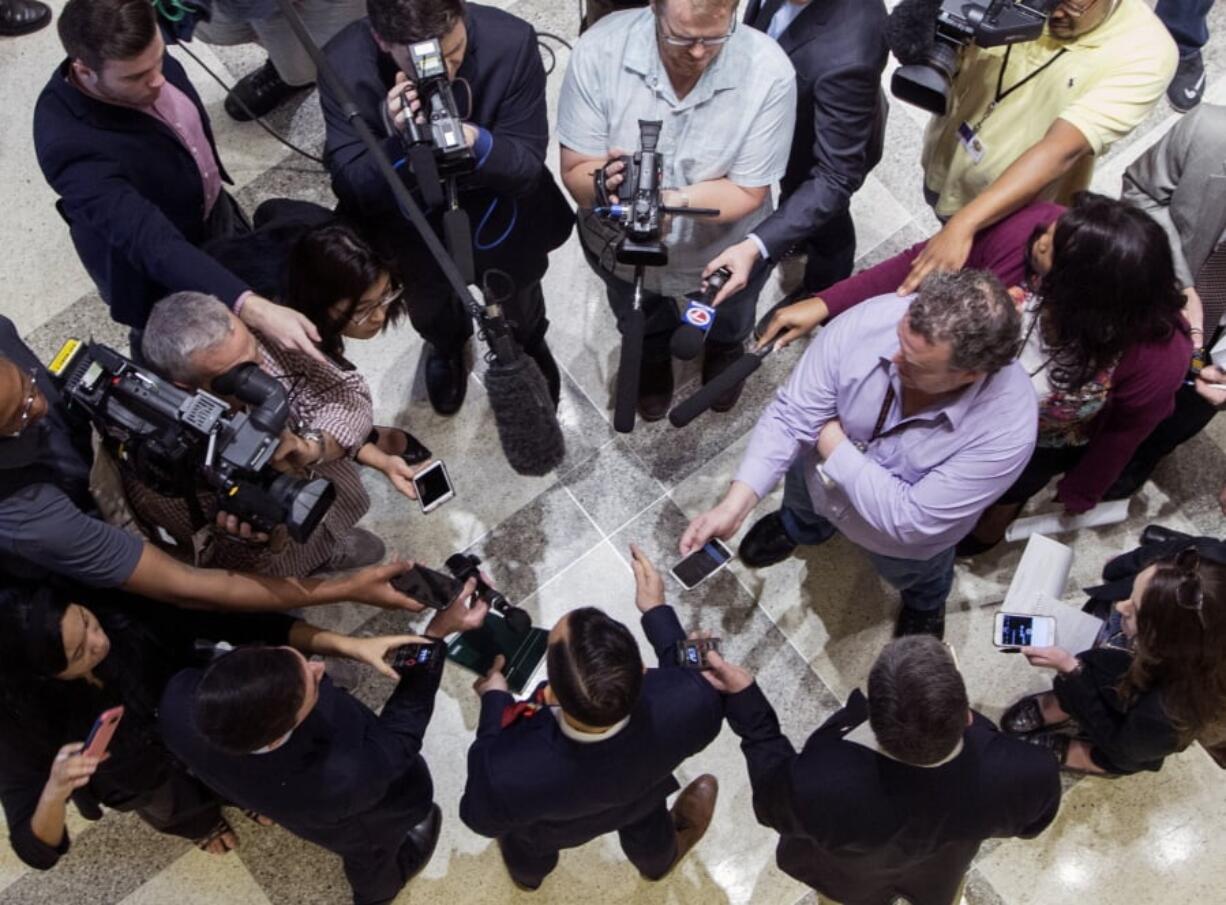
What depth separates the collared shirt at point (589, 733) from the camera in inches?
98.0

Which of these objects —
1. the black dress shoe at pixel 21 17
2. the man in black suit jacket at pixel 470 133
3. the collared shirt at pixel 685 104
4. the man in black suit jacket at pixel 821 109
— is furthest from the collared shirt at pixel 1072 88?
the black dress shoe at pixel 21 17

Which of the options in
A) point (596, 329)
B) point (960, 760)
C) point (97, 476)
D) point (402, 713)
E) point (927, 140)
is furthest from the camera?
point (596, 329)

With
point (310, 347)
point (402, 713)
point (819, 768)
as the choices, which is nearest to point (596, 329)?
point (310, 347)

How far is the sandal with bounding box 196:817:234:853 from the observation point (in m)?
3.32

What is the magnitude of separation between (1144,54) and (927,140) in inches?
28.9

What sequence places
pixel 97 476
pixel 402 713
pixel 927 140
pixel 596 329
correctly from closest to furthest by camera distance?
pixel 97 476 < pixel 402 713 < pixel 927 140 < pixel 596 329

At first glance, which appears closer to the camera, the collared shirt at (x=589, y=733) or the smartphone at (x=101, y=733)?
the collared shirt at (x=589, y=733)

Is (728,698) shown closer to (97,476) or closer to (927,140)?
(97,476)

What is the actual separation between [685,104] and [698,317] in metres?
0.51

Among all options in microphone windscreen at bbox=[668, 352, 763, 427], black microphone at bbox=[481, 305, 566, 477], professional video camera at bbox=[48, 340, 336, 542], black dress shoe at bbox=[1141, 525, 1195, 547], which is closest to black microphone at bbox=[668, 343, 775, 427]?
microphone windscreen at bbox=[668, 352, 763, 427]

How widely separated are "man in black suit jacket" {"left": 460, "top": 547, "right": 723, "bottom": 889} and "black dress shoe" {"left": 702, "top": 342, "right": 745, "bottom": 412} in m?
1.18

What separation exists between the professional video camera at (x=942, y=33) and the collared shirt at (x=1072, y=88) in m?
0.16

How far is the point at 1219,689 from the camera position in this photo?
2.53 m

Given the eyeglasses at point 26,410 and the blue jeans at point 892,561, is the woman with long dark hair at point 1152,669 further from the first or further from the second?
the eyeglasses at point 26,410
